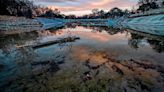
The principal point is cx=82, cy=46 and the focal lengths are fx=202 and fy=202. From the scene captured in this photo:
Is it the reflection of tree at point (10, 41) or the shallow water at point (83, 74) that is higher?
the shallow water at point (83, 74)

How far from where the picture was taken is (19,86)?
23.2ft

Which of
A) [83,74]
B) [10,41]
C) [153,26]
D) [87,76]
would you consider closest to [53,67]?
[83,74]

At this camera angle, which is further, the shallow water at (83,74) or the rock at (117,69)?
the rock at (117,69)

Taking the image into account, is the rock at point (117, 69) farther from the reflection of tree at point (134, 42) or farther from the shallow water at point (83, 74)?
the reflection of tree at point (134, 42)

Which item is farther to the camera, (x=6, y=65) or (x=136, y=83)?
(x=6, y=65)

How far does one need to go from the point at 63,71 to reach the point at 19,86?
2247 mm

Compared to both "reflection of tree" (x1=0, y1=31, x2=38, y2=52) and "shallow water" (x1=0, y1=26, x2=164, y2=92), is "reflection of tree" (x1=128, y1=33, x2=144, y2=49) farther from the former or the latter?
"reflection of tree" (x1=0, y1=31, x2=38, y2=52)

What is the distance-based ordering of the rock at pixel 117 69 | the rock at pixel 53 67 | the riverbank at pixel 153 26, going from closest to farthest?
the rock at pixel 117 69
the rock at pixel 53 67
the riverbank at pixel 153 26

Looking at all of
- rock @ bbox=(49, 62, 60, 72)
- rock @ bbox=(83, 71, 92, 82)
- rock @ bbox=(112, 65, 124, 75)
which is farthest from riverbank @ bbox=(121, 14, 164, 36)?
rock @ bbox=(83, 71, 92, 82)

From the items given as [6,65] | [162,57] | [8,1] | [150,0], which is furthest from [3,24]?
[150,0]

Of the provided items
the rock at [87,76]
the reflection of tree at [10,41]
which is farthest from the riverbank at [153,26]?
the rock at [87,76]

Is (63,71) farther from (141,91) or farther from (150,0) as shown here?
(150,0)

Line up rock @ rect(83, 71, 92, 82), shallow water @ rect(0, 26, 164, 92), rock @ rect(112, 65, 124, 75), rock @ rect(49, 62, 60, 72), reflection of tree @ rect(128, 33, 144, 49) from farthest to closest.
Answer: reflection of tree @ rect(128, 33, 144, 49) → rock @ rect(49, 62, 60, 72) → rock @ rect(112, 65, 124, 75) → rock @ rect(83, 71, 92, 82) → shallow water @ rect(0, 26, 164, 92)

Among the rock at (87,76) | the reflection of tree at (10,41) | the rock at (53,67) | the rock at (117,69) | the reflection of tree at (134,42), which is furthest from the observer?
the reflection of tree at (10,41)
